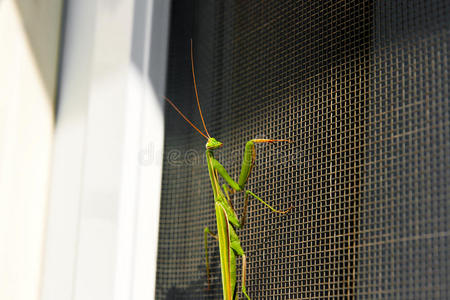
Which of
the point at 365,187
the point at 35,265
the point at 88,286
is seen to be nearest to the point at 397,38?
the point at 365,187

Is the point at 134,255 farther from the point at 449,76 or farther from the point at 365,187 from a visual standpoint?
the point at 449,76

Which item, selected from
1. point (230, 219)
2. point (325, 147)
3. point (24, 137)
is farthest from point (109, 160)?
point (325, 147)

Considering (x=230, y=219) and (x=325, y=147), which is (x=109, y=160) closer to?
(x=230, y=219)

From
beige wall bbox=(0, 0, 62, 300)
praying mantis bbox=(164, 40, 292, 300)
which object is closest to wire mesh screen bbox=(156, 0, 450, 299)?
praying mantis bbox=(164, 40, 292, 300)

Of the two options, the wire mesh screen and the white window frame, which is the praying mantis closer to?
the wire mesh screen

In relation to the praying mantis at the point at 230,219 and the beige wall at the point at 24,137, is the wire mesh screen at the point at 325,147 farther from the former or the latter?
the beige wall at the point at 24,137

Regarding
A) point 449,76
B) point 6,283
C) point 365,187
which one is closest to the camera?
point 449,76
